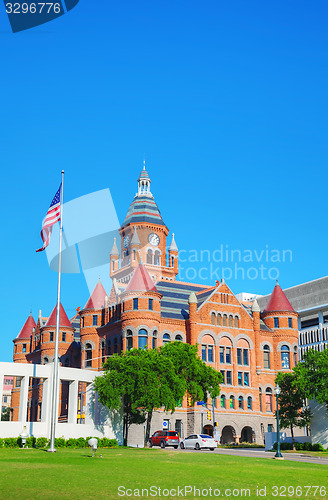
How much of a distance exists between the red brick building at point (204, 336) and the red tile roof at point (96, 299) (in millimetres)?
146

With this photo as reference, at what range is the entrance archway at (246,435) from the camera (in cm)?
7669

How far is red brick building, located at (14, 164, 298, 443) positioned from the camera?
72.4m

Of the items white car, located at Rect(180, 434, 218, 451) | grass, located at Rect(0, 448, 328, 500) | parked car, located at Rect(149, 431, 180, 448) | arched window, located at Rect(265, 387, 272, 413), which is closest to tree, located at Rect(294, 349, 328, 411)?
white car, located at Rect(180, 434, 218, 451)

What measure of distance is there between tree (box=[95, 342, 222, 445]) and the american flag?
17.5 m

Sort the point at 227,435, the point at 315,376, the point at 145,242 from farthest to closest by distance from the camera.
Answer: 1. the point at 145,242
2. the point at 227,435
3. the point at 315,376

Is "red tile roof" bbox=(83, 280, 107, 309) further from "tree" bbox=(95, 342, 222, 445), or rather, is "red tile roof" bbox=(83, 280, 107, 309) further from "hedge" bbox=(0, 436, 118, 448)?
"hedge" bbox=(0, 436, 118, 448)

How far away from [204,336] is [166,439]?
1115 inches

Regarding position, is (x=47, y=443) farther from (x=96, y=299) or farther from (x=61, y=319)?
(x=61, y=319)

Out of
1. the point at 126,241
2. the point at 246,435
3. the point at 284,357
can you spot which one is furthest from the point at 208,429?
the point at 126,241

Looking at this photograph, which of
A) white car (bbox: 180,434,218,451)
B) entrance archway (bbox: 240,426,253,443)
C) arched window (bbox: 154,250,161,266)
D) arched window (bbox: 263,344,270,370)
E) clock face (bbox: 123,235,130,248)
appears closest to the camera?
white car (bbox: 180,434,218,451)

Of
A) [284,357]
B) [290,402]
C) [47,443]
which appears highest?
[284,357]

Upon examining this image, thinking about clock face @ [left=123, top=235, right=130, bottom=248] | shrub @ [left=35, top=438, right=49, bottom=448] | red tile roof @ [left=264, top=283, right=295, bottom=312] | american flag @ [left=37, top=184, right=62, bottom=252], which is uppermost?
clock face @ [left=123, top=235, right=130, bottom=248]

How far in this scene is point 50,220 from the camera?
39.3 meters

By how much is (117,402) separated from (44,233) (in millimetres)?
19181
